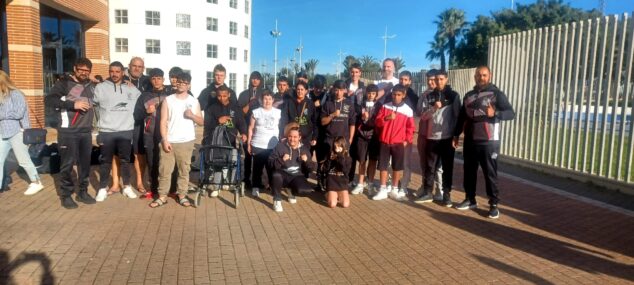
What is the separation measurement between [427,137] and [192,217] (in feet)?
11.7

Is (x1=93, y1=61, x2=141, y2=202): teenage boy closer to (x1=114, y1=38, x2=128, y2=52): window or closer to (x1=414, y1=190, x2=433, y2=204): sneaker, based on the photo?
(x1=414, y1=190, x2=433, y2=204): sneaker

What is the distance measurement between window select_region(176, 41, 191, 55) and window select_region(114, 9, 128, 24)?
196 inches

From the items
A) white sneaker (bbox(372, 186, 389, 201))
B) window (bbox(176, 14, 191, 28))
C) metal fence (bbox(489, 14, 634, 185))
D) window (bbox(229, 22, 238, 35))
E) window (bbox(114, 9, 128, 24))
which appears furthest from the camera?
window (bbox(229, 22, 238, 35))

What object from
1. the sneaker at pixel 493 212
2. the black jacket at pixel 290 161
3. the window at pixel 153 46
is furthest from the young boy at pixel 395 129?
the window at pixel 153 46

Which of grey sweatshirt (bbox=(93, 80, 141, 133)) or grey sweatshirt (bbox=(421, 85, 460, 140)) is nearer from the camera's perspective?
grey sweatshirt (bbox=(93, 80, 141, 133))

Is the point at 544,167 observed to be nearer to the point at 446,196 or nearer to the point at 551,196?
the point at 551,196

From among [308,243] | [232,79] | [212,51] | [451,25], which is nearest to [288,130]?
[308,243]

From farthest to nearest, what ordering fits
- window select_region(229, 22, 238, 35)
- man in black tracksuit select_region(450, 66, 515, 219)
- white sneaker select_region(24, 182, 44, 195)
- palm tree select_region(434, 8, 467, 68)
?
palm tree select_region(434, 8, 467, 68)
window select_region(229, 22, 238, 35)
white sneaker select_region(24, 182, 44, 195)
man in black tracksuit select_region(450, 66, 515, 219)

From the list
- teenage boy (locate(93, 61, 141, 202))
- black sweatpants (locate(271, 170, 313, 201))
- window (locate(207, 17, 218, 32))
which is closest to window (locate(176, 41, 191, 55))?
window (locate(207, 17, 218, 32))

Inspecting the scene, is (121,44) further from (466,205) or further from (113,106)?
(466,205)

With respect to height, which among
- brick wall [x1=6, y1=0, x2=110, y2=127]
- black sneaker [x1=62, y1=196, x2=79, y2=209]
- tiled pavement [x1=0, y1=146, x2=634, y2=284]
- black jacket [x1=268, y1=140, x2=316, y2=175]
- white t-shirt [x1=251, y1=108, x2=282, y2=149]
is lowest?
tiled pavement [x1=0, y1=146, x2=634, y2=284]

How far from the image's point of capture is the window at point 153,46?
139 ft

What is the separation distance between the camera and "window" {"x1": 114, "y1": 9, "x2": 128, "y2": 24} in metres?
41.5

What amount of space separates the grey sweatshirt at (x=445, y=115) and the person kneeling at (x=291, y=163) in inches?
75.3
